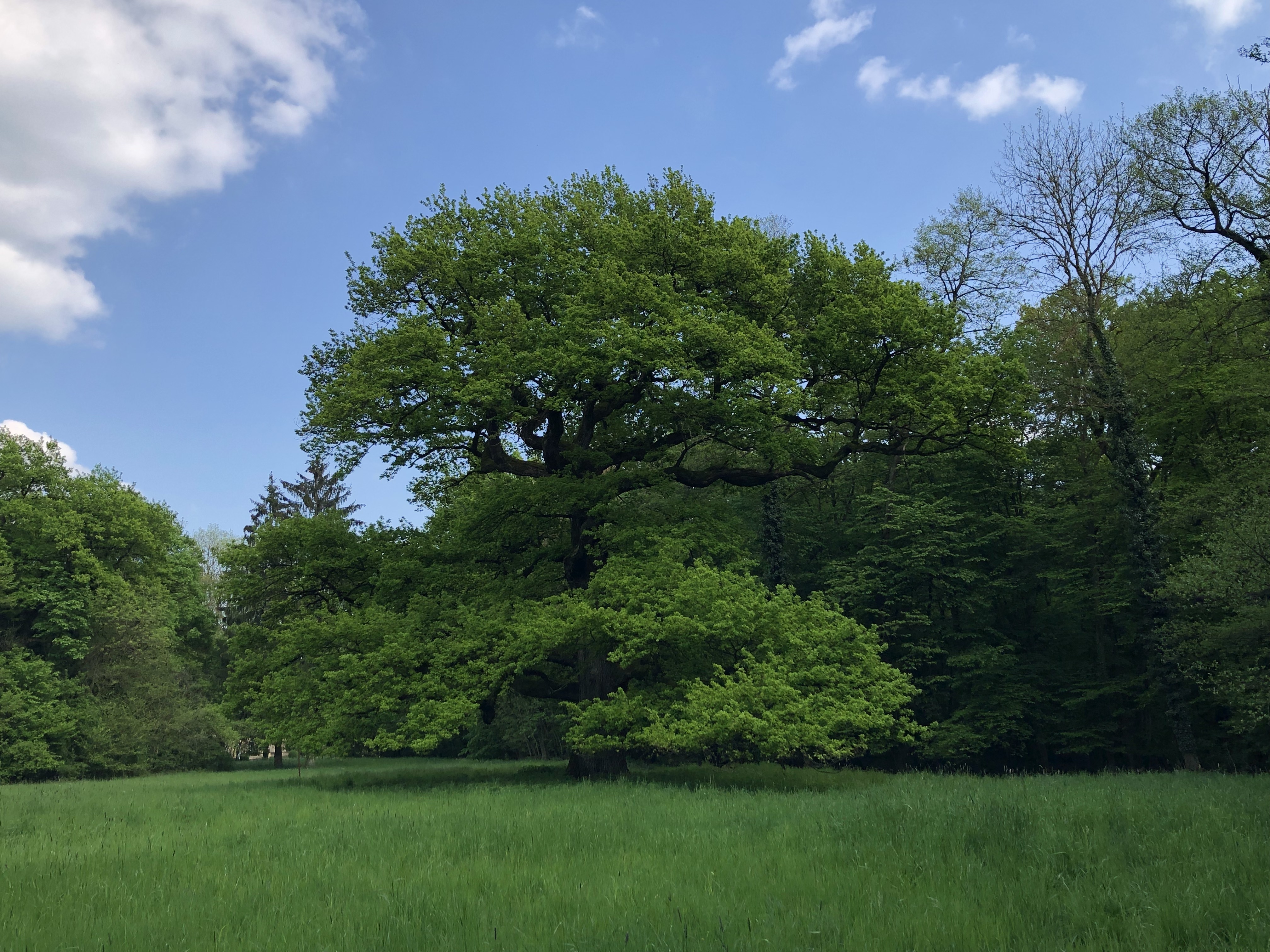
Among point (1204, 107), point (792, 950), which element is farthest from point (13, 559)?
point (1204, 107)

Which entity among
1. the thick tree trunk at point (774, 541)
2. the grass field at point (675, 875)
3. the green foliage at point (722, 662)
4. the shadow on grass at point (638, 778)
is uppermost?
the thick tree trunk at point (774, 541)

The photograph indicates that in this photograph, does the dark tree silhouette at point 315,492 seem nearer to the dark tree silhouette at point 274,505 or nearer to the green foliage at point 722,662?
the dark tree silhouette at point 274,505

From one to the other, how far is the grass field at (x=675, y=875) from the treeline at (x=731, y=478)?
4845 millimetres

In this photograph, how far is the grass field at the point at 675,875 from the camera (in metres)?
5.63

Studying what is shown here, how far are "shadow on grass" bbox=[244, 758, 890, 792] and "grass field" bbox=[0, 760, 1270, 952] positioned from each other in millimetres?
3681

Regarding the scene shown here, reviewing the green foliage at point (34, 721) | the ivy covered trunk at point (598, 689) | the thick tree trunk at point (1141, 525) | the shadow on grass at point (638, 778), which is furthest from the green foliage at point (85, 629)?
the thick tree trunk at point (1141, 525)

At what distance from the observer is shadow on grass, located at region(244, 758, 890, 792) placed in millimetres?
17750

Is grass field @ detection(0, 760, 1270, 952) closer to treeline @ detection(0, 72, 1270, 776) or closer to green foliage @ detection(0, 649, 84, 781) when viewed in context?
treeline @ detection(0, 72, 1270, 776)

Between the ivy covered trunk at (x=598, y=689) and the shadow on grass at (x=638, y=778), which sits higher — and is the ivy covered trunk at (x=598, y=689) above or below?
above

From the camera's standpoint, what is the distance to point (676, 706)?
1720 centimetres

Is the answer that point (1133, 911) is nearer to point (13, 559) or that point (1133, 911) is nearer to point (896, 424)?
point (896, 424)

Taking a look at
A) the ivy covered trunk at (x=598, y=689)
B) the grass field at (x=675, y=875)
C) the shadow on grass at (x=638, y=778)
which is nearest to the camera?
the grass field at (x=675, y=875)

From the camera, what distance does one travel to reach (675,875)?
7516mm

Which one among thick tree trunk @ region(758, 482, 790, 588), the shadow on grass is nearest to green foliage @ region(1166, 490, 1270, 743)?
the shadow on grass
